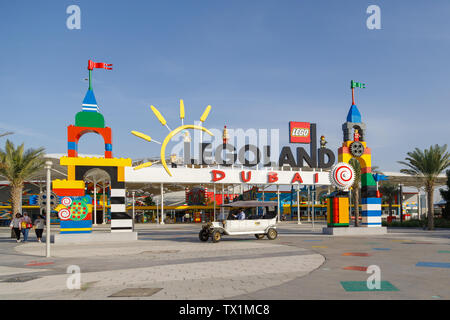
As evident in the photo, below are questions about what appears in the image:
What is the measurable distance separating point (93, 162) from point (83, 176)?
1041 millimetres

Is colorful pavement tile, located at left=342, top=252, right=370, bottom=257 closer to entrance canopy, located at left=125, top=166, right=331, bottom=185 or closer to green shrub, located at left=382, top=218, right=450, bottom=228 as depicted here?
green shrub, located at left=382, top=218, right=450, bottom=228

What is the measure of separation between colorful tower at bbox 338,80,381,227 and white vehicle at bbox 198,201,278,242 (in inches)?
325

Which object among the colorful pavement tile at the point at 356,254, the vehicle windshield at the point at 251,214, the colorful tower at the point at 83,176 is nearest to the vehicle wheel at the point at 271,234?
the vehicle windshield at the point at 251,214

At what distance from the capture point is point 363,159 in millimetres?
27641

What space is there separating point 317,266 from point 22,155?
28.1 m

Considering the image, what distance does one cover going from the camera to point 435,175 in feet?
106

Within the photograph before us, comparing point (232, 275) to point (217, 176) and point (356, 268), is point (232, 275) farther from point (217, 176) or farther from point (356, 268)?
point (217, 176)

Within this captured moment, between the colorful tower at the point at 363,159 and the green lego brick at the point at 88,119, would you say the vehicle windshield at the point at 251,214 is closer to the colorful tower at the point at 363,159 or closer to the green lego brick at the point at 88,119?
the colorful tower at the point at 363,159

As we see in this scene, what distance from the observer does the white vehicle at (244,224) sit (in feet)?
68.0

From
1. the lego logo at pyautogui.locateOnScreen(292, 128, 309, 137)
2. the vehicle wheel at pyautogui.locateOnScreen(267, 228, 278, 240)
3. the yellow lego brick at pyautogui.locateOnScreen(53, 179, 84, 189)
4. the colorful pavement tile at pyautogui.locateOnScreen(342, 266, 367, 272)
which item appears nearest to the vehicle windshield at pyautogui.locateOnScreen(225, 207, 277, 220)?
the vehicle wheel at pyautogui.locateOnScreen(267, 228, 278, 240)

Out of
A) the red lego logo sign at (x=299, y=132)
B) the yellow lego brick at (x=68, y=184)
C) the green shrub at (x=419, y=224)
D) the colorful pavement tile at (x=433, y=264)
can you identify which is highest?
the red lego logo sign at (x=299, y=132)

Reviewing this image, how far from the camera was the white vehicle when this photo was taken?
68.0 ft

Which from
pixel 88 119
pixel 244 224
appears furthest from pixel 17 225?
pixel 244 224
